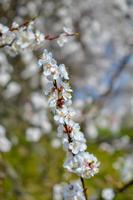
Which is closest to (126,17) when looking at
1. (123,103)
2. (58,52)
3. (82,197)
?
(58,52)

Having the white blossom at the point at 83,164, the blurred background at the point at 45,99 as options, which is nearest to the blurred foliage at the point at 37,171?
the blurred background at the point at 45,99

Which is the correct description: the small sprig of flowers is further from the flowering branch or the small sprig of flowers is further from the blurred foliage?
the blurred foliage

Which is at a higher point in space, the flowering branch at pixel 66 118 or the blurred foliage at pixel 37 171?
the blurred foliage at pixel 37 171

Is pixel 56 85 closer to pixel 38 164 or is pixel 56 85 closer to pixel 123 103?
pixel 38 164

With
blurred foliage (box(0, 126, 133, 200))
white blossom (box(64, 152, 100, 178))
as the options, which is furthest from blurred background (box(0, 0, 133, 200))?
white blossom (box(64, 152, 100, 178))

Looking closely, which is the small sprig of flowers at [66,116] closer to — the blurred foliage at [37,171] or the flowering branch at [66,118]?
the flowering branch at [66,118]

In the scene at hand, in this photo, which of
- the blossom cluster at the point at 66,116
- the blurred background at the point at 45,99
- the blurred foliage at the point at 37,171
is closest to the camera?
the blossom cluster at the point at 66,116

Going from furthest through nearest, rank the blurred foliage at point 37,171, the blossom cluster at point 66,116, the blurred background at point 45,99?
the blurred background at point 45,99 < the blurred foliage at point 37,171 < the blossom cluster at point 66,116
